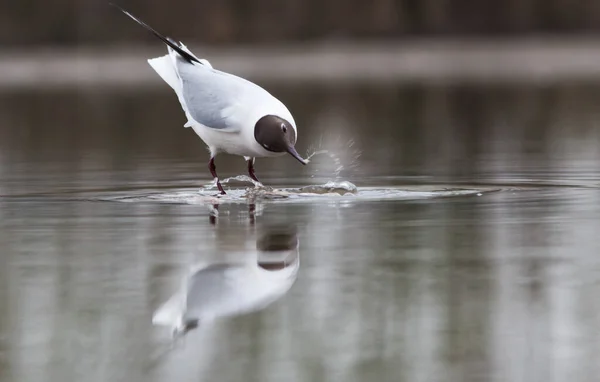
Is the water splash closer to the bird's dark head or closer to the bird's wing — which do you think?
the bird's wing

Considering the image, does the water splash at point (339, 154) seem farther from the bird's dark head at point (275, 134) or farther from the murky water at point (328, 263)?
the bird's dark head at point (275, 134)

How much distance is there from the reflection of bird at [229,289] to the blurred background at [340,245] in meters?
0.09

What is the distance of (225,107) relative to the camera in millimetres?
11328

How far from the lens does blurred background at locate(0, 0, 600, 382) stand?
583 centimetres

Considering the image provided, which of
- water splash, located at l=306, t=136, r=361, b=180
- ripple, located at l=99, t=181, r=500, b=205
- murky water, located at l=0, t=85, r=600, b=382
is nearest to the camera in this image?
murky water, located at l=0, t=85, r=600, b=382

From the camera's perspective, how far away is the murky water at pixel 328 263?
19.0 ft

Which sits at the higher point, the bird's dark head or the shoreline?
the shoreline

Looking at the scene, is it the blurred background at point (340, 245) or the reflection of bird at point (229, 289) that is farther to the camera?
the reflection of bird at point (229, 289)

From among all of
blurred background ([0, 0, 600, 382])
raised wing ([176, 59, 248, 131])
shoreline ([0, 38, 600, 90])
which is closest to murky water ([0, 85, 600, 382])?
blurred background ([0, 0, 600, 382])

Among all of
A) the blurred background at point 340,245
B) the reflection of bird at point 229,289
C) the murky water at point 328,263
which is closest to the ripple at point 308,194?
the murky water at point 328,263

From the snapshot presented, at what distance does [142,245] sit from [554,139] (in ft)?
30.5

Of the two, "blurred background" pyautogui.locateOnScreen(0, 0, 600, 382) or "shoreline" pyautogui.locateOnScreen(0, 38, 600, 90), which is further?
"shoreline" pyautogui.locateOnScreen(0, 38, 600, 90)

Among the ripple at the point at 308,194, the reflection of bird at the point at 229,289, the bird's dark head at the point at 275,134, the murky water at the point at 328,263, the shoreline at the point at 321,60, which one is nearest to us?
the murky water at the point at 328,263

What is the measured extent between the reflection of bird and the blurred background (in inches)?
3.6
